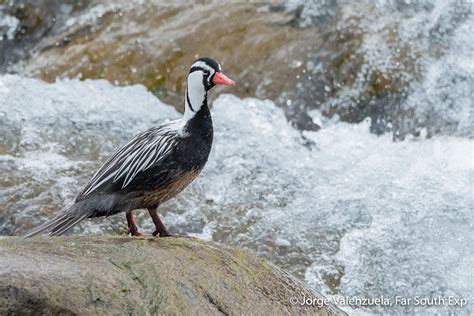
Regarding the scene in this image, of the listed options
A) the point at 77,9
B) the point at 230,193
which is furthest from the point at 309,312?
the point at 77,9

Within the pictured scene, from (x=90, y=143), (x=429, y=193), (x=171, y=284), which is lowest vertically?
(x=429, y=193)

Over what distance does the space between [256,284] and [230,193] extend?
3016mm

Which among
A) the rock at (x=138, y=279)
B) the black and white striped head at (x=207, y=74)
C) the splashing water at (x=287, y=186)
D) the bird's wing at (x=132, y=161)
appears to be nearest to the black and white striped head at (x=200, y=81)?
the black and white striped head at (x=207, y=74)

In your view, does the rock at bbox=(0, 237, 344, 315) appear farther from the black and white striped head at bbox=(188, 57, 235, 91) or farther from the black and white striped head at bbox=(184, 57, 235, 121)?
the black and white striped head at bbox=(188, 57, 235, 91)

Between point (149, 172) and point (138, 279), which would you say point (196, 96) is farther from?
point (138, 279)

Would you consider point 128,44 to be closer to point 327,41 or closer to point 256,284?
point 327,41

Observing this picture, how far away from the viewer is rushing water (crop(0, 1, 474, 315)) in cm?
671

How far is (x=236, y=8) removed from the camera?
391 inches

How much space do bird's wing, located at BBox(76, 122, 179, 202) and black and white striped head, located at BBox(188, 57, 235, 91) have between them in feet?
1.16

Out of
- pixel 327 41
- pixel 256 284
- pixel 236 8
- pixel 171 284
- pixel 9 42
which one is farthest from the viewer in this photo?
pixel 9 42

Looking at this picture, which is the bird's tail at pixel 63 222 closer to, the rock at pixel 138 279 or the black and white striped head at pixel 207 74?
the rock at pixel 138 279

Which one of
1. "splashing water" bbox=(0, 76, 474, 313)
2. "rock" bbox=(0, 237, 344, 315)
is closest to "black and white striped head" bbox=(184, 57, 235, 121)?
"rock" bbox=(0, 237, 344, 315)

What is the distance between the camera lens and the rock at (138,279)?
3.85 m

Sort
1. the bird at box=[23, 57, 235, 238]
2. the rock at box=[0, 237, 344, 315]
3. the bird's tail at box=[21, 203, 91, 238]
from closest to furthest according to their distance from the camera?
1. the rock at box=[0, 237, 344, 315]
2. the bird's tail at box=[21, 203, 91, 238]
3. the bird at box=[23, 57, 235, 238]
